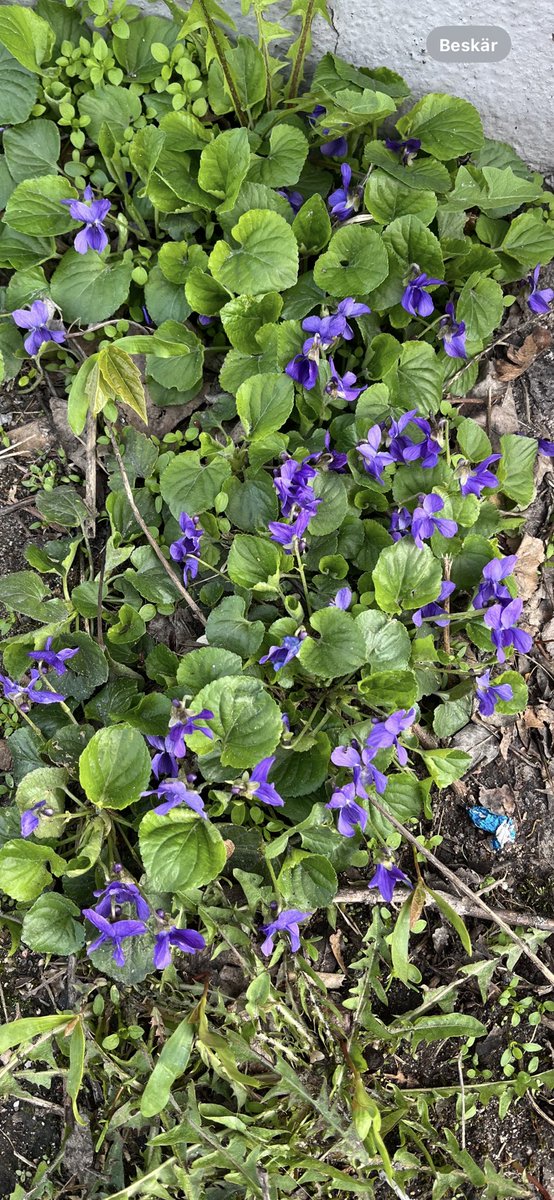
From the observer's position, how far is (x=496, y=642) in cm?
183

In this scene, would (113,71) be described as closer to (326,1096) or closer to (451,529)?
(451,529)

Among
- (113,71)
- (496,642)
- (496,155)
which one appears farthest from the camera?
(496,155)

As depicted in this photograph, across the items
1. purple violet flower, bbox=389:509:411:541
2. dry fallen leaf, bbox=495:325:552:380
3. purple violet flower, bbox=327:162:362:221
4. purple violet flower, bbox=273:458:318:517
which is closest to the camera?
purple violet flower, bbox=273:458:318:517

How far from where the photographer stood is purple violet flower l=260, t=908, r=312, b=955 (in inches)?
70.9

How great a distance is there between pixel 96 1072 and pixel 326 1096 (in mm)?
493

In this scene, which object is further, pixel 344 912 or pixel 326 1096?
pixel 344 912

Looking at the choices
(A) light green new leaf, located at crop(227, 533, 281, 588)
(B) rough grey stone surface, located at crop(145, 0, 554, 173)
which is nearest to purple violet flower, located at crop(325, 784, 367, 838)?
(A) light green new leaf, located at crop(227, 533, 281, 588)

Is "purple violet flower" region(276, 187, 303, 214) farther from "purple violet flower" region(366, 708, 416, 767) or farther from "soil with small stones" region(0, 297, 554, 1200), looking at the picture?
"purple violet flower" region(366, 708, 416, 767)

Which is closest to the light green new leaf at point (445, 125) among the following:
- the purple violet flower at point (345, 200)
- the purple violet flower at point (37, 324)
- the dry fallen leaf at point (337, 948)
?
the purple violet flower at point (345, 200)

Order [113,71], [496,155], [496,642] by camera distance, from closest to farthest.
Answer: [496,642], [113,71], [496,155]

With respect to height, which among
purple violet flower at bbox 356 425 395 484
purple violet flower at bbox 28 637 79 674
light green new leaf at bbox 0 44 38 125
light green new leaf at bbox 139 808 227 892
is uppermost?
light green new leaf at bbox 0 44 38 125

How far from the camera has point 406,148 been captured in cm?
204

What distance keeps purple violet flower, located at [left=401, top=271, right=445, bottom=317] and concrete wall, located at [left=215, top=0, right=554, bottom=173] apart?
21.2 inches

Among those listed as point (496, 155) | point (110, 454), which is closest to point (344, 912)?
point (110, 454)
